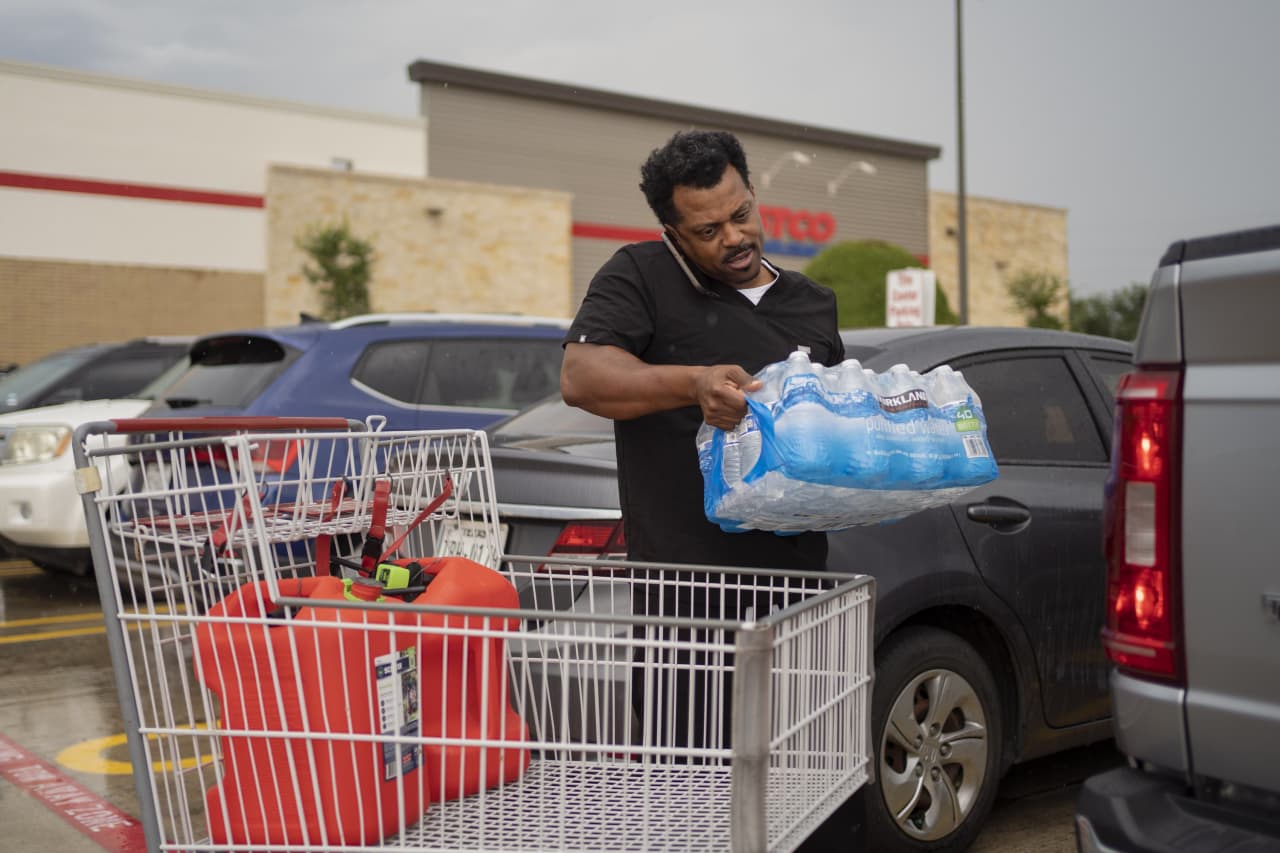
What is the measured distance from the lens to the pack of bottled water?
220cm

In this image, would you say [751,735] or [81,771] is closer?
[751,735]

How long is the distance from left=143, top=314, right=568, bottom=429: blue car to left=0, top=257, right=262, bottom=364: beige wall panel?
2196 centimetres

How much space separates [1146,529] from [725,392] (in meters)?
0.77

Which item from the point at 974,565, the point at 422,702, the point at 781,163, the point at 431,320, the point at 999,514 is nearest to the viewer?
the point at 422,702

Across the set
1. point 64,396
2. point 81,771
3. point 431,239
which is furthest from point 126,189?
point 81,771

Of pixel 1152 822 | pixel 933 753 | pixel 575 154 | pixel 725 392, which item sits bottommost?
pixel 933 753

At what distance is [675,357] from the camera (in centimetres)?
269

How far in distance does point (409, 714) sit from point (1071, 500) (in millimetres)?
2550

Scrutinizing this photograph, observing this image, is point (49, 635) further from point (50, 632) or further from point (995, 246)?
point (995, 246)

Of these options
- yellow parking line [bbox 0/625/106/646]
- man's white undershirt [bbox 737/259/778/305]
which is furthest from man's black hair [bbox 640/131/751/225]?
yellow parking line [bbox 0/625/106/646]

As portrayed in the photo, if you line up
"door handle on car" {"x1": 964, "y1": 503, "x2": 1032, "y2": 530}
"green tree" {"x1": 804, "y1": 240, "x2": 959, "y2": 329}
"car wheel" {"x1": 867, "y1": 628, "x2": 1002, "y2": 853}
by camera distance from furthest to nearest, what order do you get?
1. "green tree" {"x1": 804, "y1": 240, "x2": 959, "y2": 329}
2. "door handle on car" {"x1": 964, "y1": 503, "x2": 1032, "y2": 530}
3. "car wheel" {"x1": 867, "y1": 628, "x2": 1002, "y2": 853}

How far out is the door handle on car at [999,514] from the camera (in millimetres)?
3814

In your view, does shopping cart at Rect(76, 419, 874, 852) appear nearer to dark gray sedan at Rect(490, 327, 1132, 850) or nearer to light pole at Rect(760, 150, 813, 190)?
dark gray sedan at Rect(490, 327, 1132, 850)

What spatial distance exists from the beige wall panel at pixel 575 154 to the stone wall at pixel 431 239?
7.61 ft
